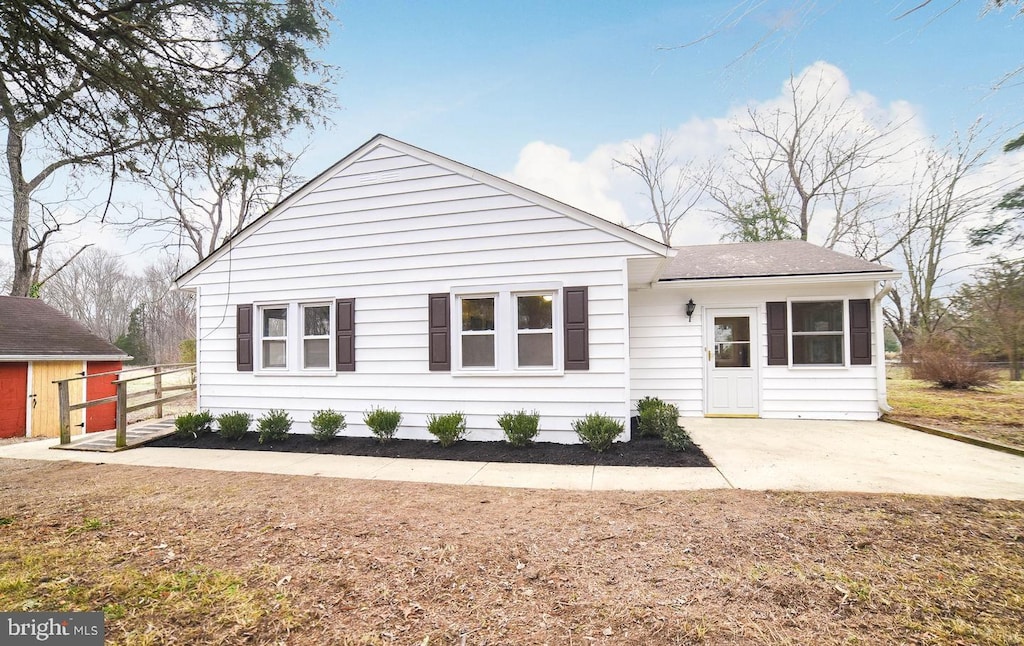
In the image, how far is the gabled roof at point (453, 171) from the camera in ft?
21.6

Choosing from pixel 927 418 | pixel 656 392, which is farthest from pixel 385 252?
pixel 927 418

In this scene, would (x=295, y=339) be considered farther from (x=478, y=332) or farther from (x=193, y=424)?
(x=478, y=332)

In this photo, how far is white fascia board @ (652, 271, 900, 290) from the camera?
25.4ft

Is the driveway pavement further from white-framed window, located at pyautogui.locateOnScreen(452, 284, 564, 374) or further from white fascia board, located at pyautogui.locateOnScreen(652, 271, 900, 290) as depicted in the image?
white-framed window, located at pyautogui.locateOnScreen(452, 284, 564, 374)

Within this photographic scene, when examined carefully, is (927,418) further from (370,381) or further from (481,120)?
(481,120)

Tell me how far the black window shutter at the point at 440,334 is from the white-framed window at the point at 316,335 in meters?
2.06

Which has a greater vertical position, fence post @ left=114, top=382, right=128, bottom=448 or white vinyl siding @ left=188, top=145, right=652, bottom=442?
white vinyl siding @ left=188, top=145, right=652, bottom=442

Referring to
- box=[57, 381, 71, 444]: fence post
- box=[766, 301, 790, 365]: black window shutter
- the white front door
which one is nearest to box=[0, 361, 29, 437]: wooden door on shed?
box=[57, 381, 71, 444]: fence post

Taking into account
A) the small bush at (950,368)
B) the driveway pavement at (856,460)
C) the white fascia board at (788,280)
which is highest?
the white fascia board at (788,280)

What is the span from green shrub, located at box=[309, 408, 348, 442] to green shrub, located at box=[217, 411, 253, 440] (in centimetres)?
134

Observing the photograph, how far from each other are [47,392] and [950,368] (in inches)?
945

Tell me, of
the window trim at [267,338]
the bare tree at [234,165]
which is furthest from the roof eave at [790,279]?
the window trim at [267,338]

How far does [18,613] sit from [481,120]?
10786 mm

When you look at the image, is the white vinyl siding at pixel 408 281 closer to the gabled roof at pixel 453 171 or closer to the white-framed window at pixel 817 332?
the gabled roof at pixel 453 171
